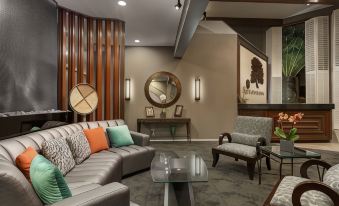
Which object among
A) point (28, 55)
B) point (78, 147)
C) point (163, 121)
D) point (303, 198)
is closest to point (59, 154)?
point (78, 147)

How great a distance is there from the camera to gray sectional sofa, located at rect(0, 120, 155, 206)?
3.73ft

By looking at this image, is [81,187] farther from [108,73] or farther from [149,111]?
[149,111]

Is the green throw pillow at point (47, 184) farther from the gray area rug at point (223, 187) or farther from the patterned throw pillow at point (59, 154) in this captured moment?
the gray area rug at point (223, 187)

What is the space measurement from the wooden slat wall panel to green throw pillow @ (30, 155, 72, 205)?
269cm

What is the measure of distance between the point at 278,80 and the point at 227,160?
180 inches

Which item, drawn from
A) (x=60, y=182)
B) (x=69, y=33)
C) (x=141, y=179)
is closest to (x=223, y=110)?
(x=141, y=179)

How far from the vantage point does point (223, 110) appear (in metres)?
6.45

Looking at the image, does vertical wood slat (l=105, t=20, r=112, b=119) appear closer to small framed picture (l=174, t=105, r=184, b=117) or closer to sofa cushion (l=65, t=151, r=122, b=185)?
sofa cushion (l=65, t=151, r=122, b=185)

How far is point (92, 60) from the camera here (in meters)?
4.19

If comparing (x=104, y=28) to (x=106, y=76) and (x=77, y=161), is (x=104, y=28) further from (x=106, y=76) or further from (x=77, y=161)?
(x=77, y=161)

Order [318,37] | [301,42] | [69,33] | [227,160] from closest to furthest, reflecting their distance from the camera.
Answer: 1. [69,33]
2. [227,160]
3. [318,37]
4. [301,42]

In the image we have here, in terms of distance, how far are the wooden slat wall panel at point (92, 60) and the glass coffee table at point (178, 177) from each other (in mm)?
2155

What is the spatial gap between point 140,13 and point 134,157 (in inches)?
104

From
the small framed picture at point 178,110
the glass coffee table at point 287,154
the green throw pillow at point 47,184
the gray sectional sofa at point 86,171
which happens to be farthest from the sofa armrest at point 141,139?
the small framed picture at point 178,110
